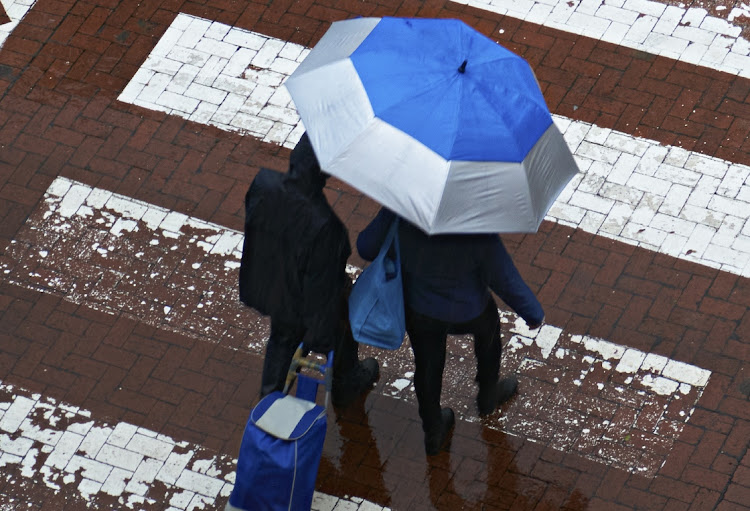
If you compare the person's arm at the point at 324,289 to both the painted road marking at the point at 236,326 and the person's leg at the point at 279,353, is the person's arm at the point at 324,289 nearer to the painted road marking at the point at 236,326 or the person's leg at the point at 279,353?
the person's leg at the point at 279,353

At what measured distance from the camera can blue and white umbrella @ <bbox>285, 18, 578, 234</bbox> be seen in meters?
4.80

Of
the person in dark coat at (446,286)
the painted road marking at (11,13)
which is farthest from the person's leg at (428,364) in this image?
the painted road marking at (11,13)

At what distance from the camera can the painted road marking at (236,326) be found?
21.3ft

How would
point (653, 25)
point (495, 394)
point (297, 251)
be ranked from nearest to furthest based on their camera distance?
point (297, 251), point (495, 394), point (653, 25)

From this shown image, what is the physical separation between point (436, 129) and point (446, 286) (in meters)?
0.82

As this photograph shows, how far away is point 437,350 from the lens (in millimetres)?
5680

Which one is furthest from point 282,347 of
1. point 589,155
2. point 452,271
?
point 589,155

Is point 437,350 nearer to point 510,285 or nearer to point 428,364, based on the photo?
point 428,364

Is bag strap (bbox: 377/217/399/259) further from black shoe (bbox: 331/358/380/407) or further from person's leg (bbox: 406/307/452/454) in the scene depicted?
black shoe (bbox: 331/358/380/407)

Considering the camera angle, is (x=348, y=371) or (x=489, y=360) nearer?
(x=489, y=360)

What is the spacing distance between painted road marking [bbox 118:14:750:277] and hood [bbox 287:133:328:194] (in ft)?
9.00

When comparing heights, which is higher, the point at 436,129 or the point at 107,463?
the point at 436,129

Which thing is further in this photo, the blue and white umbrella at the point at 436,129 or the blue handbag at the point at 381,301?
the blue handbag at the point at 381,301

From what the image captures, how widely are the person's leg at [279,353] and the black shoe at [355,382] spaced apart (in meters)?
0.62
